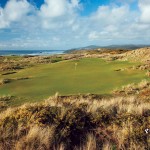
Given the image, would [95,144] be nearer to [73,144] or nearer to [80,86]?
[73,144]

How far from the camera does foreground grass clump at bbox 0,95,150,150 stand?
7582mm

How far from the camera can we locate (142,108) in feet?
32.7

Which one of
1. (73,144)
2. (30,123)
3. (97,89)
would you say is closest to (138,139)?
(73,144)

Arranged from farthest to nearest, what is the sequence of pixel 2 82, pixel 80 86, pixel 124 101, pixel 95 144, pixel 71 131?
pixel 2 82 → pixel 80 86 → pixel 124 101 → pixel 71 131 → pixel 95 144

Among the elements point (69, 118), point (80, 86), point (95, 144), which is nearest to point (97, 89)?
point (80, 86)

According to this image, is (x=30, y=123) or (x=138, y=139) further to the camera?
(x=30, y=123)

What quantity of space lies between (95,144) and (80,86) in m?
11.2

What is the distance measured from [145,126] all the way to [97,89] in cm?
→ 920

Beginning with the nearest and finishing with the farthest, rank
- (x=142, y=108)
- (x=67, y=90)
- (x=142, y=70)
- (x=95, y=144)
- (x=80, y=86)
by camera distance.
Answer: (x=95, y=144)
(x=142, y=108)
(x=67, y=90)
(x=80, y=86)
(x=142, y=70)

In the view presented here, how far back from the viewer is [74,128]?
8.57 metres

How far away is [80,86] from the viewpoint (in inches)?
736

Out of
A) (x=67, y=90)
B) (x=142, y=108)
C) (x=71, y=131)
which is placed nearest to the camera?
(x=71, y=131)

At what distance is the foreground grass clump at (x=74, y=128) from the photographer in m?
7.58

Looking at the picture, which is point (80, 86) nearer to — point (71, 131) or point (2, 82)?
point (2, 82)
